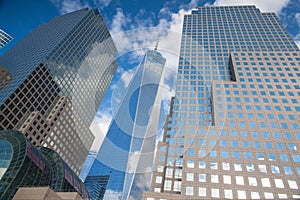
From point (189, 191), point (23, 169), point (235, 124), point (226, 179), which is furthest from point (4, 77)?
point (226, 179)

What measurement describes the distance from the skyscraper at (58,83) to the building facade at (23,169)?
27.6 m

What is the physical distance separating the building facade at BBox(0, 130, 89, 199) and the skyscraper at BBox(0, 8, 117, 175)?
90.7 feet

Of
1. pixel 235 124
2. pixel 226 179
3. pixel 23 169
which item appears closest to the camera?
pixel 226 179

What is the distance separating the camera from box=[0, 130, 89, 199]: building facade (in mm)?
38938

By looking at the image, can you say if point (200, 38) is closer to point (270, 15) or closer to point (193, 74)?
point (193, 74)

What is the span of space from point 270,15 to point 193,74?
46663 mm

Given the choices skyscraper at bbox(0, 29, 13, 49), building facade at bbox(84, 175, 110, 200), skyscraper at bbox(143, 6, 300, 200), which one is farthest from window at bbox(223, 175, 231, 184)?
skyscraper at bbox(0, 29, 13, 49)

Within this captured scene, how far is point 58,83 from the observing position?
10162cm

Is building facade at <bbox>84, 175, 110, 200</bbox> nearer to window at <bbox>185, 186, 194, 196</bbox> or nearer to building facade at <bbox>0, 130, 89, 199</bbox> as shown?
building facade at <bbox>0, 130, 89, 199</bbox>

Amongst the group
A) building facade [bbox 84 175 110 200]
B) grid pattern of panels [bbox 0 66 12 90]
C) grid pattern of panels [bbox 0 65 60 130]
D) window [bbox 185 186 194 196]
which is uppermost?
grid pattern of panels [bbox 0 66 12 90]

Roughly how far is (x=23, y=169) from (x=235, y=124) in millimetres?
42545

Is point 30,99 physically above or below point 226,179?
above

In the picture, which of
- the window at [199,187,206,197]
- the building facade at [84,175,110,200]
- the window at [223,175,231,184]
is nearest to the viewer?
the window at [199,187,206,197]

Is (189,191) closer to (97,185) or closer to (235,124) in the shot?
(235,124)
